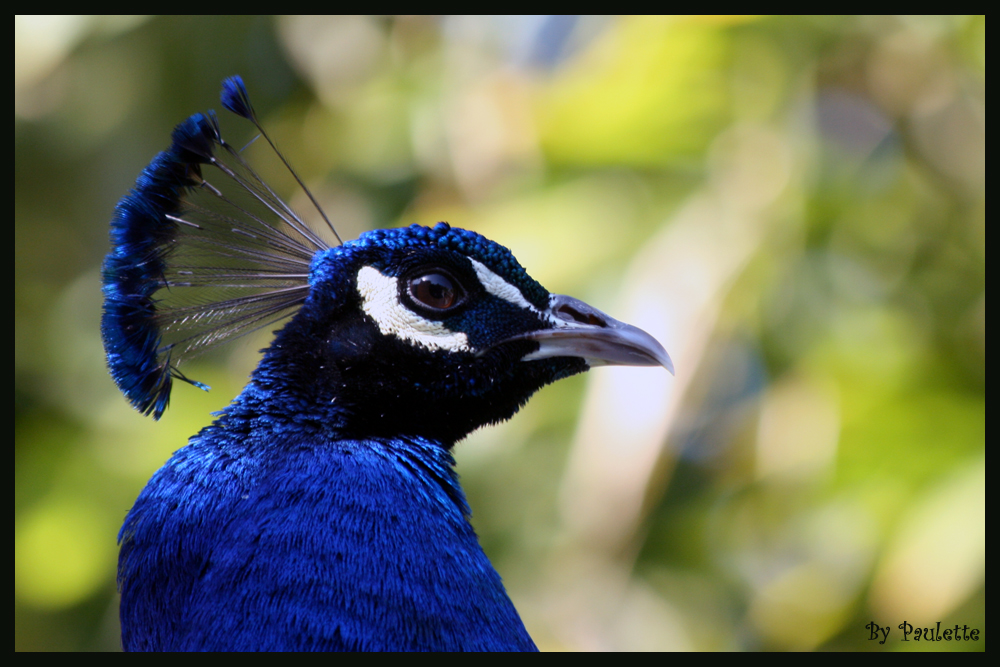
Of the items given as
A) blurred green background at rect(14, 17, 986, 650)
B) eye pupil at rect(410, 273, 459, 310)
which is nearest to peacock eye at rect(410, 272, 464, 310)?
eye pupil at rect(410, 273, 459, 310)

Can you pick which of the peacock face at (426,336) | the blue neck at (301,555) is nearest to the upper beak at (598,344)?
the peacock face at (426,336)

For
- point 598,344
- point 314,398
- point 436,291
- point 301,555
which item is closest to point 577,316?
point 598,344

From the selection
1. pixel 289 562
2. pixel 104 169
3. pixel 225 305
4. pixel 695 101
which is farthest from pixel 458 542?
pixel 104 169

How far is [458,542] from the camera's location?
0.91 meters

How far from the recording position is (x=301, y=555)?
826 millimetres

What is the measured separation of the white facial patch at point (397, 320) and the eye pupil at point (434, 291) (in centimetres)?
2

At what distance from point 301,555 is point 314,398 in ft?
0.68

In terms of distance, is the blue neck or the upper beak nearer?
the blue neck

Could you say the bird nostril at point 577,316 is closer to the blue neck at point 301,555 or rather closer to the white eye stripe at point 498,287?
the white eye stripe at point 498,287

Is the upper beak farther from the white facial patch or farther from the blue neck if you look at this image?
the blue neck

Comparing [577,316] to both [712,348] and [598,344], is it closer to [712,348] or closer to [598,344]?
[598,344]

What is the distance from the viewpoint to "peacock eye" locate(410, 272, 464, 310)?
101 cm

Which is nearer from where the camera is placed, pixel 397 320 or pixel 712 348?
pixel 397 320

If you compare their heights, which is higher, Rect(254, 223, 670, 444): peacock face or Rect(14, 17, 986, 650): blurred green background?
Rect(14, 17, 986, 650): blurred green background
